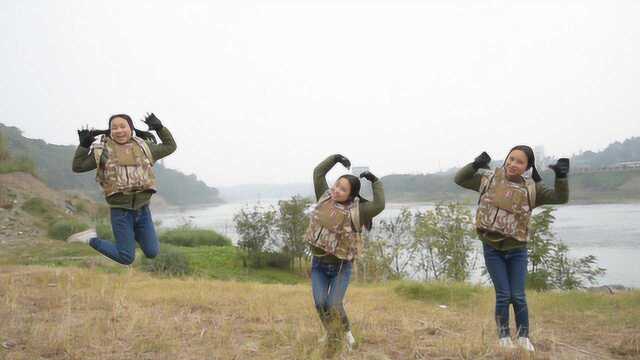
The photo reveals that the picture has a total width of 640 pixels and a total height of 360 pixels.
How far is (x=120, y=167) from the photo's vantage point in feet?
15.5

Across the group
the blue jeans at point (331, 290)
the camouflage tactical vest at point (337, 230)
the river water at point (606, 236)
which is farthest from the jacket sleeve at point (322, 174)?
the river water at point (606, 236)

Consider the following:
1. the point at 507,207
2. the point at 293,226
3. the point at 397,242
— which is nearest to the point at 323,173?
the point at 507,207

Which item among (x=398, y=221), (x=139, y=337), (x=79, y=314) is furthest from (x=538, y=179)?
(x=398, y=221)

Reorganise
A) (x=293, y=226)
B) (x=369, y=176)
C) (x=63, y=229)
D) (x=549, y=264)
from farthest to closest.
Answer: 1. (x=293, y=226)
2. (x=63, y=229)
3. (x=549, y=264)
4. (x=369, y=176)

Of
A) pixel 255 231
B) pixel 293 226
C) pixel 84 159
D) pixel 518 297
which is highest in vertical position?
pixel 84 159

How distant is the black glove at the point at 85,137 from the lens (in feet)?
15.5

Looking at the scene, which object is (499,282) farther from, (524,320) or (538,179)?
(538,179)

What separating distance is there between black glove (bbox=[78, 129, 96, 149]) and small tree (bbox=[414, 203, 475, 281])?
12404 mm

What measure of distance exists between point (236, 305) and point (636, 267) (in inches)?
811

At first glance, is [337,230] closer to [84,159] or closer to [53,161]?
[84,159]

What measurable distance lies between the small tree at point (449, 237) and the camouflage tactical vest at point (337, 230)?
1176 cm

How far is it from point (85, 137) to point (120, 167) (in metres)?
0.44

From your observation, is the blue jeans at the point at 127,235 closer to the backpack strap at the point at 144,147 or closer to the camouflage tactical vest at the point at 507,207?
the backpack strap at the point at 144,147

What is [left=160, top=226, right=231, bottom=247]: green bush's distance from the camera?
26.6m
